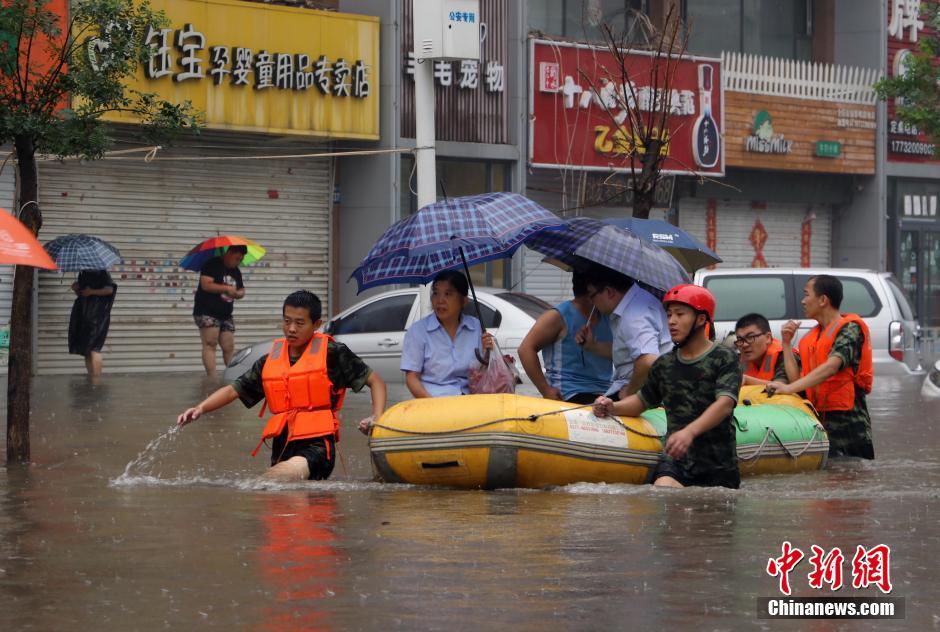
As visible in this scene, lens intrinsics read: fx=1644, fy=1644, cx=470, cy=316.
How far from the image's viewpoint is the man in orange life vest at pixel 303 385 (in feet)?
31.6

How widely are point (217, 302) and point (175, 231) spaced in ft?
8.84

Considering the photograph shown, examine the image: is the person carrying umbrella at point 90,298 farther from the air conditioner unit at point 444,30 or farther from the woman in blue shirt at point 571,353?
the woman in blue shirt at point 571,353

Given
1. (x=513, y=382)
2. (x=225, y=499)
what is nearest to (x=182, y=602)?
(x=225, y=499)

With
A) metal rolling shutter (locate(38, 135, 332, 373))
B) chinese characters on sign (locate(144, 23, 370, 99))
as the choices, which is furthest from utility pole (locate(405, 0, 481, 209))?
metal rolling shutter (locate(38, 135, 332, 373))

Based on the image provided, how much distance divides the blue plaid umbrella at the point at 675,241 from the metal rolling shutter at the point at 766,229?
1305cm

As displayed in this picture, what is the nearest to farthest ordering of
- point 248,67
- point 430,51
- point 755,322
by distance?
1. point 755,322
2. point 430,51
3. point 248,67

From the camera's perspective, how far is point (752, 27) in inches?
1238

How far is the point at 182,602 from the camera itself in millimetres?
6355

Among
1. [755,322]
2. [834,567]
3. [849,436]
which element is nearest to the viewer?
[834,567]

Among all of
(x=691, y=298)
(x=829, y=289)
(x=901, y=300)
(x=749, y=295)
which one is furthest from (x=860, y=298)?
(x=691, y=298)

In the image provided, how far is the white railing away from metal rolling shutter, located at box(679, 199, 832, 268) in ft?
7.05

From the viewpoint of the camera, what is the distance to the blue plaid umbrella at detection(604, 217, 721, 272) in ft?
49.5

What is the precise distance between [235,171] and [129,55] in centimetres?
1177

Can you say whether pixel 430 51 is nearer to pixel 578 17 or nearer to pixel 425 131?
pixel 425 131
